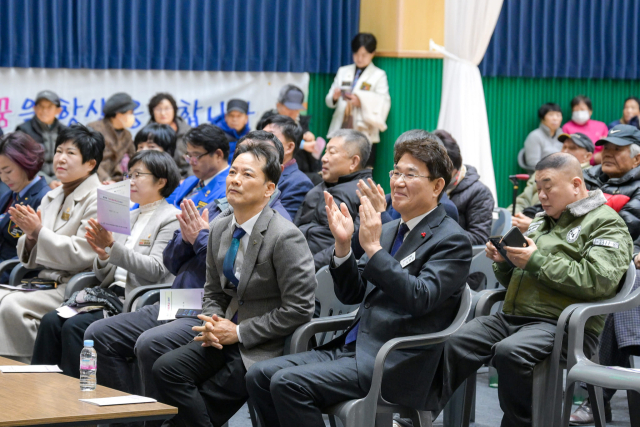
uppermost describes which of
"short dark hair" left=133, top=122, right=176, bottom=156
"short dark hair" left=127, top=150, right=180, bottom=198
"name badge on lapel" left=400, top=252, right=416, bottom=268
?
"short dark hair" left=133, top=122, right=176, bottom=156

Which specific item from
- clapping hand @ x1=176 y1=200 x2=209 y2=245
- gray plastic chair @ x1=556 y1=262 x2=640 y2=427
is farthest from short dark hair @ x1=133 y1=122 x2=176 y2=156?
gray plastic chair @ x1=556 y1=262 x2=640 y2=427

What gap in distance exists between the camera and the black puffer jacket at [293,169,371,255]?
401cm

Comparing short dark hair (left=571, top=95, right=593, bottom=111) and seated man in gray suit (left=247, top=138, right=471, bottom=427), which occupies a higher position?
short dark hair (left=571, top=95, right=593, bottom=111)

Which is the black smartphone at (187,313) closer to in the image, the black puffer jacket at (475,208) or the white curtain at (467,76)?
the black puffer jacket at (475,208)

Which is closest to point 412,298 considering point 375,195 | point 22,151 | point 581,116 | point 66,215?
point 375,195

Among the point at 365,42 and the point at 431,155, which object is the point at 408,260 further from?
the point at 365,42

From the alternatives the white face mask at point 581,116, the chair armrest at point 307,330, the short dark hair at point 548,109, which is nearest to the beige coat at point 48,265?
the chair armrest at point 307,330

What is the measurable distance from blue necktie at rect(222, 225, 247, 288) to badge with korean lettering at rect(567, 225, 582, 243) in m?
1.29

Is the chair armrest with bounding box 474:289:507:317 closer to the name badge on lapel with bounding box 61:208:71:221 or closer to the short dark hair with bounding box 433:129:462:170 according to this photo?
the short dark hair with bounding box 433:129:462:170

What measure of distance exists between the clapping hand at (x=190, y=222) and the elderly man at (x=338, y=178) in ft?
2.29

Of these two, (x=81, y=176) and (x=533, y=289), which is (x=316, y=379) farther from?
(x=81, y=176)

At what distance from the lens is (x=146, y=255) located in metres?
3.86

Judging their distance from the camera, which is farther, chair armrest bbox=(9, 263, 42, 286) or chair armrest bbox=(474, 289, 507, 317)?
chair armrest bbox=(9, 263, 42, 286)

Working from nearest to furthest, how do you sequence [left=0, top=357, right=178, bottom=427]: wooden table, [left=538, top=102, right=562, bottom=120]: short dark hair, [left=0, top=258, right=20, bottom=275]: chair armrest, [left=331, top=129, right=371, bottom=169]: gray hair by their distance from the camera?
[left=0, top=357, right=178, bottom=427]: wooden table < [left=331, top=129, right=371, bottom=169]: gray hair < [left=0, top=258, right=20, bottom=275]: chair armrest < [left=538, top=102, right=562, bottom=120]: short dark hair
